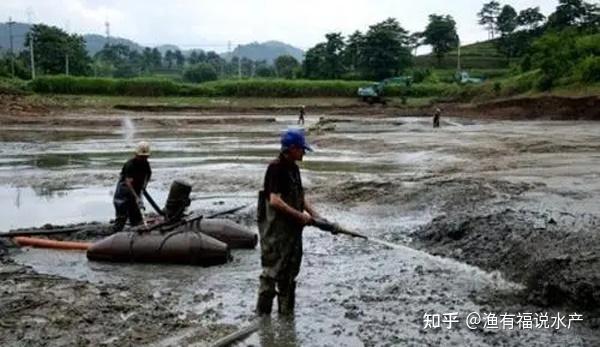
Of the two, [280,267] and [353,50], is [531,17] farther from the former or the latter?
[280,267]

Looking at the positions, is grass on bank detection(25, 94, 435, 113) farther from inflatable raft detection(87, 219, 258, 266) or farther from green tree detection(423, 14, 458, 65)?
inflatable raft detection(87, 219, 258, 266)

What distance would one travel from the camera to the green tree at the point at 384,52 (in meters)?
73.4

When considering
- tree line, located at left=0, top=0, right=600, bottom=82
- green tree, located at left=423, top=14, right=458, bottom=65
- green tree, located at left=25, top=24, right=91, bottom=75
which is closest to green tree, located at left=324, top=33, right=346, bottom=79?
tree line, located at left=0, top=0, right=600, bottom=82

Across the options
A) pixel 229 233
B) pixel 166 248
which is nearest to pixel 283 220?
pixel 166 248

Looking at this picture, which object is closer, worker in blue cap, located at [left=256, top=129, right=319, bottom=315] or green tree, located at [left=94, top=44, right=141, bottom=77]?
worker in blue cap, located at [left=256, top=129, right=319, bottom=315]

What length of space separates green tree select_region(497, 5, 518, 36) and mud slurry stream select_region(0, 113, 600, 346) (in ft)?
194

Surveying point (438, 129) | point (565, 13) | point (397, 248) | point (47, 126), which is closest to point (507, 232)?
point (397, 248)

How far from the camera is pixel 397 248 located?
11.4m

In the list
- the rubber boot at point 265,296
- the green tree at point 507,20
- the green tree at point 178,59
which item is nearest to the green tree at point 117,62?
the green tree at point 178,59

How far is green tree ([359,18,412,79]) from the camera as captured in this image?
73.4 metres

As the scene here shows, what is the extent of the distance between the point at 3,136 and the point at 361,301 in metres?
31.5

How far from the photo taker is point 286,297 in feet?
25.2

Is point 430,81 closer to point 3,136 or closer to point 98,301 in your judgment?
point 3,136

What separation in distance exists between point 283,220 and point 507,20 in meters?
92.9
